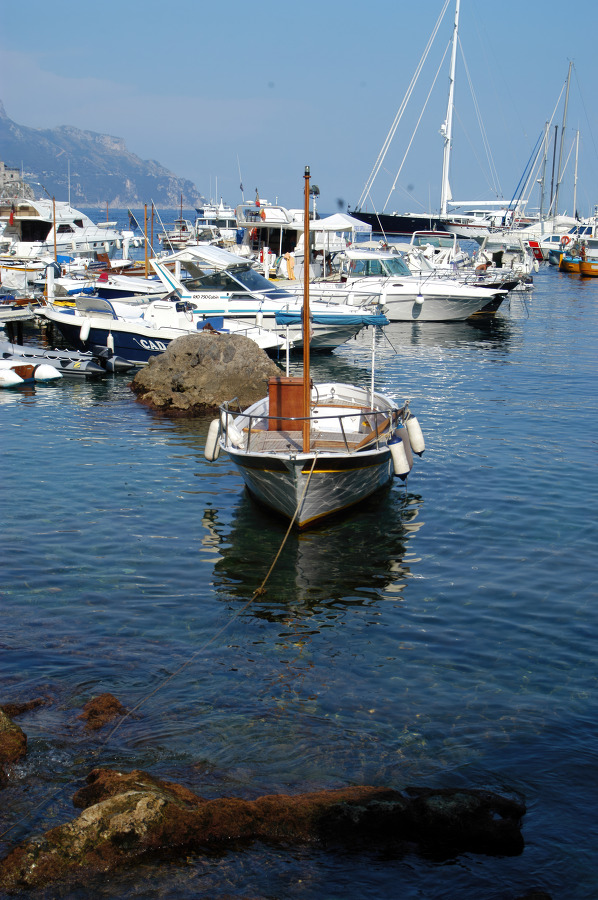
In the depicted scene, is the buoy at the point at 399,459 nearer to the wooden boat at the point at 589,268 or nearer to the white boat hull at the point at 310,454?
the white boat hull at the point at 310,454

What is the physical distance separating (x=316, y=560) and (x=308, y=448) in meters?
1.53

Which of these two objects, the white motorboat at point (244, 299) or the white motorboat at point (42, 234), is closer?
the white motorboat at point (244, 299)

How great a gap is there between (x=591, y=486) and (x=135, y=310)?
54.9 ft

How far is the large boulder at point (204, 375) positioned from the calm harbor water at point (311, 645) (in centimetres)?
340

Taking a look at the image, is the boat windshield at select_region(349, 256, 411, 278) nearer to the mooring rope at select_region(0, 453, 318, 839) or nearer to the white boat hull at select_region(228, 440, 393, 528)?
the white boat hull at select_region(228, 440, 393, 528)

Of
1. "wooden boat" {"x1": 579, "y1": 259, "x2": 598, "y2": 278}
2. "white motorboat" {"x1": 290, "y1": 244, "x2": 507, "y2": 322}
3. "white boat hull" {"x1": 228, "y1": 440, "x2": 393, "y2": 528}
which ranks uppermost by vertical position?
"wooden boat" {"x1": 579, "y1": 259, "x2": 598, "y2": 278}

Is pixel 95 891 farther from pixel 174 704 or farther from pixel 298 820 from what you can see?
pixel 174 704

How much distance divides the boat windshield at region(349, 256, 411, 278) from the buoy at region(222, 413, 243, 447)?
24.1 metres

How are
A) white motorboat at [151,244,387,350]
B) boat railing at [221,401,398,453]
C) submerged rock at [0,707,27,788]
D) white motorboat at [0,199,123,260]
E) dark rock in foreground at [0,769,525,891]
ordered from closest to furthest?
dark rock in foreground at [0,769,525,891] < submerged rock at [0,707,27,788] < boat railing at [221,401,398,453] < white motorboat at [151,244,387,350] < white motorboat at [0,199,123,260]

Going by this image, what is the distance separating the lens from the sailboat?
11.4 meters

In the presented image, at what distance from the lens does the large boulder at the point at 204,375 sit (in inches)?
811

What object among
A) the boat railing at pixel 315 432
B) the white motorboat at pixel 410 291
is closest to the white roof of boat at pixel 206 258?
the white motorboat at pixel 410 291

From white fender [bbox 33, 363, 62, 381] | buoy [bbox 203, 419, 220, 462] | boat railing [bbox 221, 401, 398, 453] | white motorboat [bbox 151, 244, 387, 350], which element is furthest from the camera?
white motorboat [bbox 151, 244, 387, 350]

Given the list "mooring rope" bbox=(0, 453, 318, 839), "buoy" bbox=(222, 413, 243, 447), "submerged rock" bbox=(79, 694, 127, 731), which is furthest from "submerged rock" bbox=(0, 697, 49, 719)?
"buoy" bbox=(222, 413, 243, 447)
